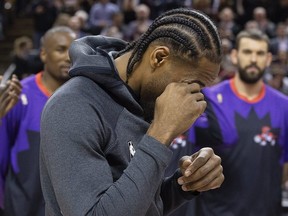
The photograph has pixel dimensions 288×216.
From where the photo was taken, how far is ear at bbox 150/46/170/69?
1.80m

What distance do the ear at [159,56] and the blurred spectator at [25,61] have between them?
595cm

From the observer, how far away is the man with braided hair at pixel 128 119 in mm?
1625

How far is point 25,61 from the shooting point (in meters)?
8.79

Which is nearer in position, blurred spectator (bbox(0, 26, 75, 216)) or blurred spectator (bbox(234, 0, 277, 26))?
blurred spectator (bbox(0, 26, 75, 216))

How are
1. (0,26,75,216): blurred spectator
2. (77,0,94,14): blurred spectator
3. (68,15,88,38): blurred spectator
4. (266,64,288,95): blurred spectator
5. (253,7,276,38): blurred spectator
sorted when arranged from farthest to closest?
(77,0,94,14): blurred spectator
(253,7,276,38): blurred spectator
(68,15,88,38): blurred spectator
(266,64,288,95): blurred spectator
(0,26,75,216): blurred spectator

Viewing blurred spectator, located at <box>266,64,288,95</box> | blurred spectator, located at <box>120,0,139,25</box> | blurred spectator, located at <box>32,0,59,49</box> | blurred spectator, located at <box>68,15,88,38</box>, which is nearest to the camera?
blurred spectator, located at <box>266,64,288,95</box>

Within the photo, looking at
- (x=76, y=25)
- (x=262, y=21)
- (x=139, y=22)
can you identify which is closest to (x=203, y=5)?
(x=262, y=21)

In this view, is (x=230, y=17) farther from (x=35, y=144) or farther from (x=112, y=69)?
(x=112, y=69)

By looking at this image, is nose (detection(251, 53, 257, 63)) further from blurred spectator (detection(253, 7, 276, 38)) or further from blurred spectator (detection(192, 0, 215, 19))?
blurred spectator (detection(192, 0, 215, 19))

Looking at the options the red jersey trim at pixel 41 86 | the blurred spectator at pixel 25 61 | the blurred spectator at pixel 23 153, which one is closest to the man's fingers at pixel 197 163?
the blurred spectator at pixel 23 153

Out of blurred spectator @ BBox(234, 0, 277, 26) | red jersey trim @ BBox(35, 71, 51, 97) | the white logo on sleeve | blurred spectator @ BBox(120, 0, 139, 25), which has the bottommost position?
blurred spectator @ BBox(234, 0, 277, 26)

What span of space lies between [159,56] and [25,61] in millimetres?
7188

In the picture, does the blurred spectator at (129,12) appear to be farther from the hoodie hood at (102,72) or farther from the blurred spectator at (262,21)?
the hoodie hood at (102,72)

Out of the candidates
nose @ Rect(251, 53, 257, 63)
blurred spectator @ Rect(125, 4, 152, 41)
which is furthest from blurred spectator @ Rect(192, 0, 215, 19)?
nose @ Rect(251, 53, 257, 63)
